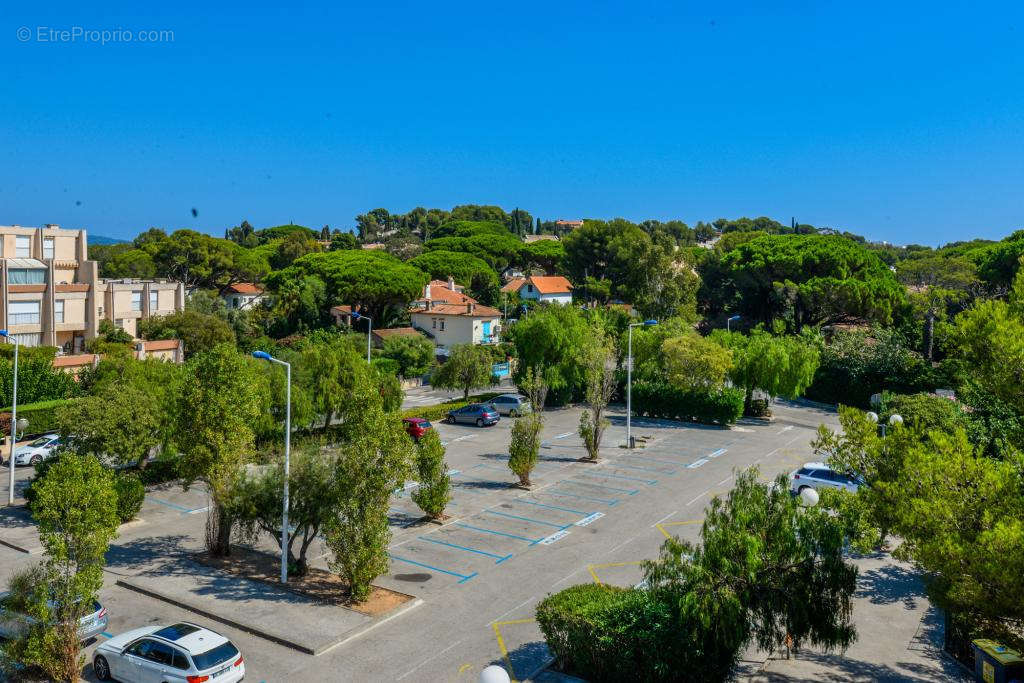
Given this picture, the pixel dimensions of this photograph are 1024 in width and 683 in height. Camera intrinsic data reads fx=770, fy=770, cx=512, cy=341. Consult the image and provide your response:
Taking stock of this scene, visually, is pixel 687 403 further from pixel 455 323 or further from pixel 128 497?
pixel 455 323

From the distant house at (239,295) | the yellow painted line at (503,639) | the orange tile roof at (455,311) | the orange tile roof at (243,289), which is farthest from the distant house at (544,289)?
the yellow painted line at (503,639)

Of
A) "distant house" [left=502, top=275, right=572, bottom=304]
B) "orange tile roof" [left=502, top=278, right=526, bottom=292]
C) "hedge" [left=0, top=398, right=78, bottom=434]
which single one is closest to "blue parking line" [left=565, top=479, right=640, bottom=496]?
"hedge" [left=0, top=398, right=78, bottom=434]

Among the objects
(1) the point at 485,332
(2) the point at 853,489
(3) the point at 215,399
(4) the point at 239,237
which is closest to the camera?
(3) the point at 215,399

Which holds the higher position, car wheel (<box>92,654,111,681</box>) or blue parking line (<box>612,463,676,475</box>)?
blue parking line (<box>612,463,676,475</box>)

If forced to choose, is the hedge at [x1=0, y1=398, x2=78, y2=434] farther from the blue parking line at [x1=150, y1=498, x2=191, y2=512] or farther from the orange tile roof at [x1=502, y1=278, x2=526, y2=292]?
the orange tile roof at [x1=502, y1=278, x2=526, y2=292]

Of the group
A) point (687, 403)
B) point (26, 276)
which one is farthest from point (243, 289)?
point (687, 403)

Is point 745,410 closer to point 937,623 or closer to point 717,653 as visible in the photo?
point 937,623

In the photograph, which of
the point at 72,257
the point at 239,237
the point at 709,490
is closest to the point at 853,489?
the point at 709,490

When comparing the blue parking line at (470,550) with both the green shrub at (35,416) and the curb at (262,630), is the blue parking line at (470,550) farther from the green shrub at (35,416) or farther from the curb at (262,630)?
the green shrub at (35,416)
